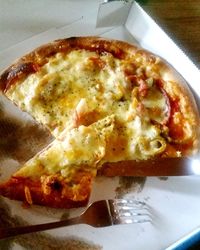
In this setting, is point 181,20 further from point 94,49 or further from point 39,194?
point 39,194

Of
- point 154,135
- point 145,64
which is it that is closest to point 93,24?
point 145,64

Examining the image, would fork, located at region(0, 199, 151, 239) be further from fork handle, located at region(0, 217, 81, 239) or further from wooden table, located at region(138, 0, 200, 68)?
wooden table, located at region(138, 0, 200, 68)

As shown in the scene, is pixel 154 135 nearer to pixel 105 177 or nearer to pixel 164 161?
pixel 164 161

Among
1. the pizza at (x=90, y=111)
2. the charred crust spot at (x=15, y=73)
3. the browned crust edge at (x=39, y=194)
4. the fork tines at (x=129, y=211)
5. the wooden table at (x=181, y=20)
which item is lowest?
the fork tines at (x=129, y=211)

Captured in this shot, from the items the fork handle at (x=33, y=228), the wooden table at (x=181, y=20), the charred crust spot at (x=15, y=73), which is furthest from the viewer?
the wooden table at (x=181, y=20)

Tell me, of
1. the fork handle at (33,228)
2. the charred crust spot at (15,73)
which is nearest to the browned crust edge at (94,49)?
the charred crust spot at (15,73)

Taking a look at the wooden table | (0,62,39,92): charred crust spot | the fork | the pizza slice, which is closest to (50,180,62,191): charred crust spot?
the pizza slice

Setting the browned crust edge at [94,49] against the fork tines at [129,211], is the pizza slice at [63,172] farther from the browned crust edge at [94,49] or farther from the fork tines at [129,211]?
the browned crust edge at [94,49]
